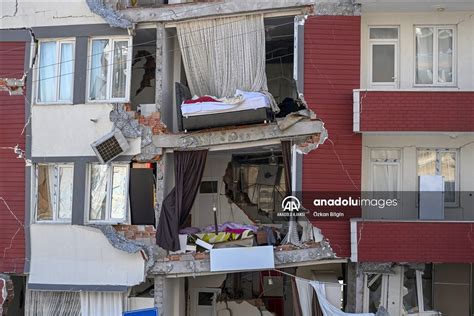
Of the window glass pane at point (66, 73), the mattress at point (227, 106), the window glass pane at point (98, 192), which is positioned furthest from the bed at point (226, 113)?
the window glass pane at point (66, 73)

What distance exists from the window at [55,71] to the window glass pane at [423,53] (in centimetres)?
802

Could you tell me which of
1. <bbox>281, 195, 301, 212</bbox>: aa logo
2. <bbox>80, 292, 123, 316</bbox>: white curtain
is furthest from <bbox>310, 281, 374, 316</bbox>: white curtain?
<bbox>80, 292, 123, 316</bbox>: white curtain

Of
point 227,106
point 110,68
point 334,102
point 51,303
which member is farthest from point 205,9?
point 51,303

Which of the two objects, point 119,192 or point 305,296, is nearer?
point 305,296

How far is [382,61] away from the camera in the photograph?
13.2 m

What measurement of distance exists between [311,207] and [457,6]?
17.6 ft

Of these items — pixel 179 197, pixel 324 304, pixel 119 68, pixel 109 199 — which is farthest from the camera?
pixel 119 68

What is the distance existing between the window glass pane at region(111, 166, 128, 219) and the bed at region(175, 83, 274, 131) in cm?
192

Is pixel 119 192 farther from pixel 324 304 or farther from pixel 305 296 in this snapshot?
pixel 324 304

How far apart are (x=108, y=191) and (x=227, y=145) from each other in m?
3.01

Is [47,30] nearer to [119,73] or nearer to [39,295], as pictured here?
[119,73]

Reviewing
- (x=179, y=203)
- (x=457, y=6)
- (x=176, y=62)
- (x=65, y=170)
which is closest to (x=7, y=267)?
(x=65, y=170)

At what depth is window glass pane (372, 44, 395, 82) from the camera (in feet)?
43.1

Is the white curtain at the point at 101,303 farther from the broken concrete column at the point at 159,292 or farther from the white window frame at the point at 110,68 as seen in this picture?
the white window frame at the point at 110,68
